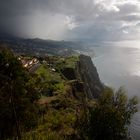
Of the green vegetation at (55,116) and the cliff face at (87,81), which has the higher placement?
the green vegetation at (55,116)

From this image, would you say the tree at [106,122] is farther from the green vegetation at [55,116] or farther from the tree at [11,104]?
the tree at [11,104]

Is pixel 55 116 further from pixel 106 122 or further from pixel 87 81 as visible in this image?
pixel 87 81

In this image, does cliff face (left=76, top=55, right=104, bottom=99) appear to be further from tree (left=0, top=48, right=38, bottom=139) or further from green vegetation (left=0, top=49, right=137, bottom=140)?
tree (left=0, top=48, right=38, bottom=139)

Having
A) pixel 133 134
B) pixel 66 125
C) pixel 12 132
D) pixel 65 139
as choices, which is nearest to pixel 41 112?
pixel 66 125

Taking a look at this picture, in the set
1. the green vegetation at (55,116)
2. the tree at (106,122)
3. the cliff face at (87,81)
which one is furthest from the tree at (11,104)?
the cliff face at (87,81)

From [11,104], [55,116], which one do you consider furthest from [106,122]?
[11,104]

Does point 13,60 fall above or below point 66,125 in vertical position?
above

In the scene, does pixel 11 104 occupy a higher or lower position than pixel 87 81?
higher

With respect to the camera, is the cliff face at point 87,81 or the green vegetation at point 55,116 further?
the cliff face at point 87,81

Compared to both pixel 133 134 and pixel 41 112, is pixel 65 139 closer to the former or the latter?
pixel 41 112
